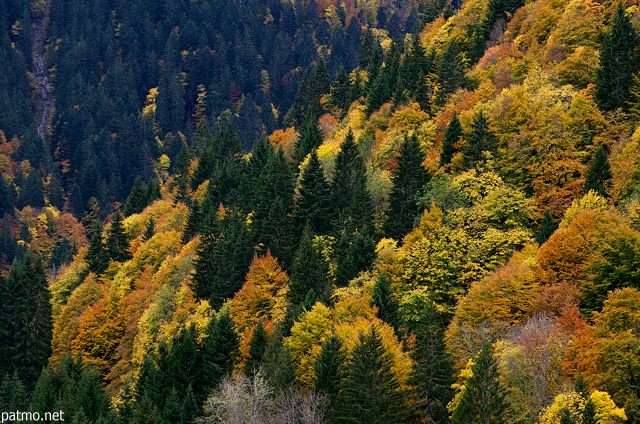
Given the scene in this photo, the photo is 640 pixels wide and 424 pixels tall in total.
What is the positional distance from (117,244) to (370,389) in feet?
241

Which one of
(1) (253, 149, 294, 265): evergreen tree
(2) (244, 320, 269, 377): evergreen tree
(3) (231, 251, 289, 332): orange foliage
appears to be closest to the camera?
(2) (244, 320, 269, 377): evergreen tree

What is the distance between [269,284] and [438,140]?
26.3 meters

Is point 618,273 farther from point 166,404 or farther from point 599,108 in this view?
point 166,404

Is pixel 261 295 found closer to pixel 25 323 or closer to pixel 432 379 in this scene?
pixel 432 379

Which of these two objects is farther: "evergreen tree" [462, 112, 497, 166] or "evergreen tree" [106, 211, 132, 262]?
"evergreen tree" [106, 211, 132, 262]

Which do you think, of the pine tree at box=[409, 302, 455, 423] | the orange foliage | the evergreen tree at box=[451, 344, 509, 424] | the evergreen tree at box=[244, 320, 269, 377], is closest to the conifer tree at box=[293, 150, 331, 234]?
the orange foliage

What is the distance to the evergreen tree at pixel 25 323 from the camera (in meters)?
98.2

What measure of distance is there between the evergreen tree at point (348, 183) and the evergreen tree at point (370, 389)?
105ft

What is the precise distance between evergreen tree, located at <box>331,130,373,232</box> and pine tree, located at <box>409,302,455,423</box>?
32.8 metres

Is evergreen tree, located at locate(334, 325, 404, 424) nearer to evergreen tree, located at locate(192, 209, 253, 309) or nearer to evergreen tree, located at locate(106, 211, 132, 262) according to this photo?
evergreen tree, located at locate(192, 209, 253, 309)

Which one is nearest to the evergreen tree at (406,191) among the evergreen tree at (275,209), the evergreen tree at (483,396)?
the evergreen tree at (275,209)

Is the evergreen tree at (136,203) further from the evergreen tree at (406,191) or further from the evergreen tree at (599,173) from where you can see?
the evergreen tree at (599,173)

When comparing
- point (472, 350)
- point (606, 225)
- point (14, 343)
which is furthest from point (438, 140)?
point (14, 343)

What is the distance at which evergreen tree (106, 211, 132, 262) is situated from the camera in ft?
371
